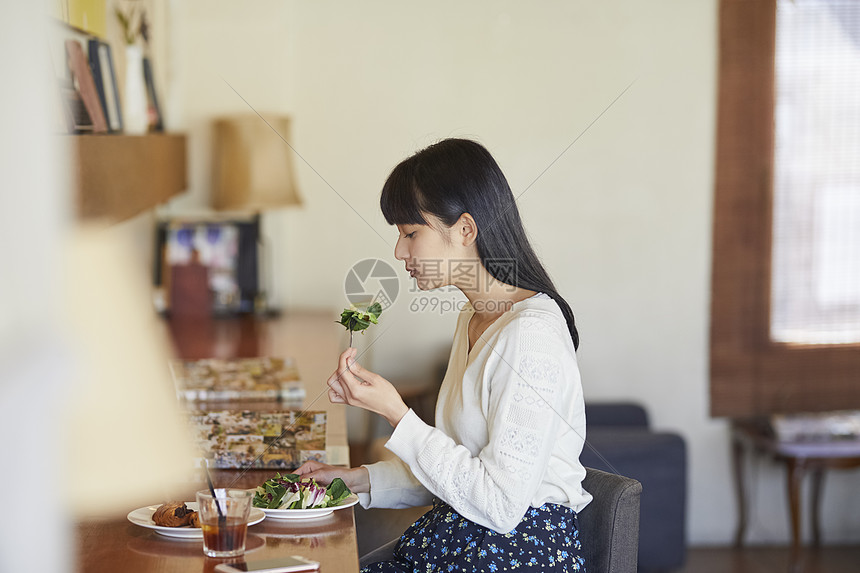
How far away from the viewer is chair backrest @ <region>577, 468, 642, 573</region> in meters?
1.25

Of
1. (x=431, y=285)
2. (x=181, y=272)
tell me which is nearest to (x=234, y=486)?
(x=431, y=285)

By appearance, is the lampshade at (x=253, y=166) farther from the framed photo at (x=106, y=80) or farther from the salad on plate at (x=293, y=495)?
the salad on plate at (x=293, y=495)

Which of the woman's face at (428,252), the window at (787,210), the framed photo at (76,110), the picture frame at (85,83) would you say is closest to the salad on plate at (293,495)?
the woman's face at (428,252)

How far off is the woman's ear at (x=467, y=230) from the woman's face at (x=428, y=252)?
0.04 feet

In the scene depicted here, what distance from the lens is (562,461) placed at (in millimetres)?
1229

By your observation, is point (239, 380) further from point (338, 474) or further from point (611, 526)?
point (611, 526)

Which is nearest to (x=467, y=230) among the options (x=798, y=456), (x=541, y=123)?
(x=541, y=123)

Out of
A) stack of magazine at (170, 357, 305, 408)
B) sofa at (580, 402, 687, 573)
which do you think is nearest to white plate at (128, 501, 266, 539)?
stack of magazine at (170, 357, 305, 408)

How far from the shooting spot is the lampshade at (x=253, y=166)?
287 centimetres

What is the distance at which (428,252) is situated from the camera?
1.22 meters

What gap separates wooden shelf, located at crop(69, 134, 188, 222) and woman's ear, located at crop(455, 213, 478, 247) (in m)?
0.50

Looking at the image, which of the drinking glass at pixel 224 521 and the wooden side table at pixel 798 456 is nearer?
the drinking glass at pixel 224 521

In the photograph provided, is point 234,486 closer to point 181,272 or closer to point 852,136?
point 181,272

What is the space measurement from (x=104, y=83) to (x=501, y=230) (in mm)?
1051
